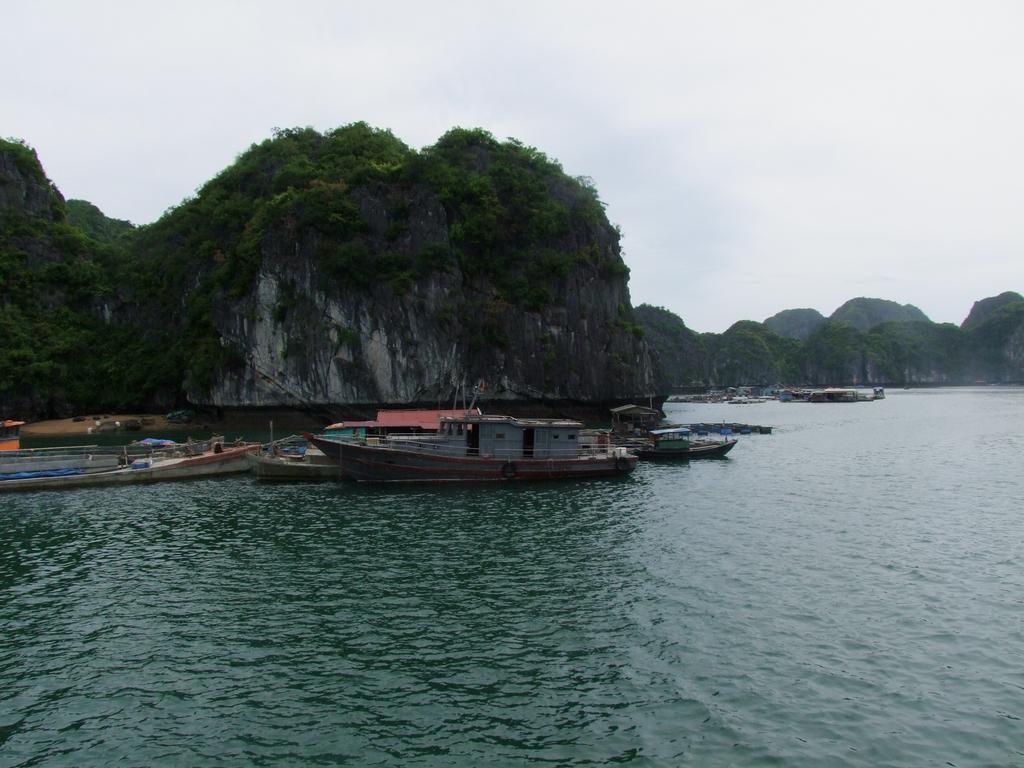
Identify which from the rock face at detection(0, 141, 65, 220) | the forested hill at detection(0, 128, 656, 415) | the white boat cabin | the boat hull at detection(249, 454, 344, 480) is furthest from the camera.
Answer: the rock face at detection(0, 141, 65, 220)

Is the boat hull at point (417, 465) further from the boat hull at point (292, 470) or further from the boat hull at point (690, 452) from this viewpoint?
the boat hull at point (690, 452)

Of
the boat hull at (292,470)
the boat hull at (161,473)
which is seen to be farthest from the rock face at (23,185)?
the boat hull at (292,470)

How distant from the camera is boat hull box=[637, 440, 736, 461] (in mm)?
45500

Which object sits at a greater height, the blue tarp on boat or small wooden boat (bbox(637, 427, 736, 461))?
the blue tarp on boat

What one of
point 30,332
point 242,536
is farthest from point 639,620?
point 30,332

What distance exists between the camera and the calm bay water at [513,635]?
10.4 meters

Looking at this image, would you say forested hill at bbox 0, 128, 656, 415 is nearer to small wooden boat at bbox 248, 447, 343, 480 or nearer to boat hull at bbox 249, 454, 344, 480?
small wooden boat at bbox 248, 447, 343, 480

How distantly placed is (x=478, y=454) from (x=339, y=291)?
1510 inches

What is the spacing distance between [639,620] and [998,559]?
43.5ft

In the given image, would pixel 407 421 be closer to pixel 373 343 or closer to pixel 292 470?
pixel 292 470

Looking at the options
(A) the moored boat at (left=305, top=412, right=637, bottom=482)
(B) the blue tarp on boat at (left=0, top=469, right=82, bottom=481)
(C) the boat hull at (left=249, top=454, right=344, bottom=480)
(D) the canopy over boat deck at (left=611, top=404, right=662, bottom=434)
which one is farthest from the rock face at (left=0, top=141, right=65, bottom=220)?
(D) the canopy over boat deck at (left=611, top=404, right=662, bottom=434)

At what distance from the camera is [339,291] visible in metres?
67.3

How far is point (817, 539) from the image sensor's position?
22.6 meters

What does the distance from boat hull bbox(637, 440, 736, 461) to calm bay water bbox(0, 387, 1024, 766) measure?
17595 millimetres
